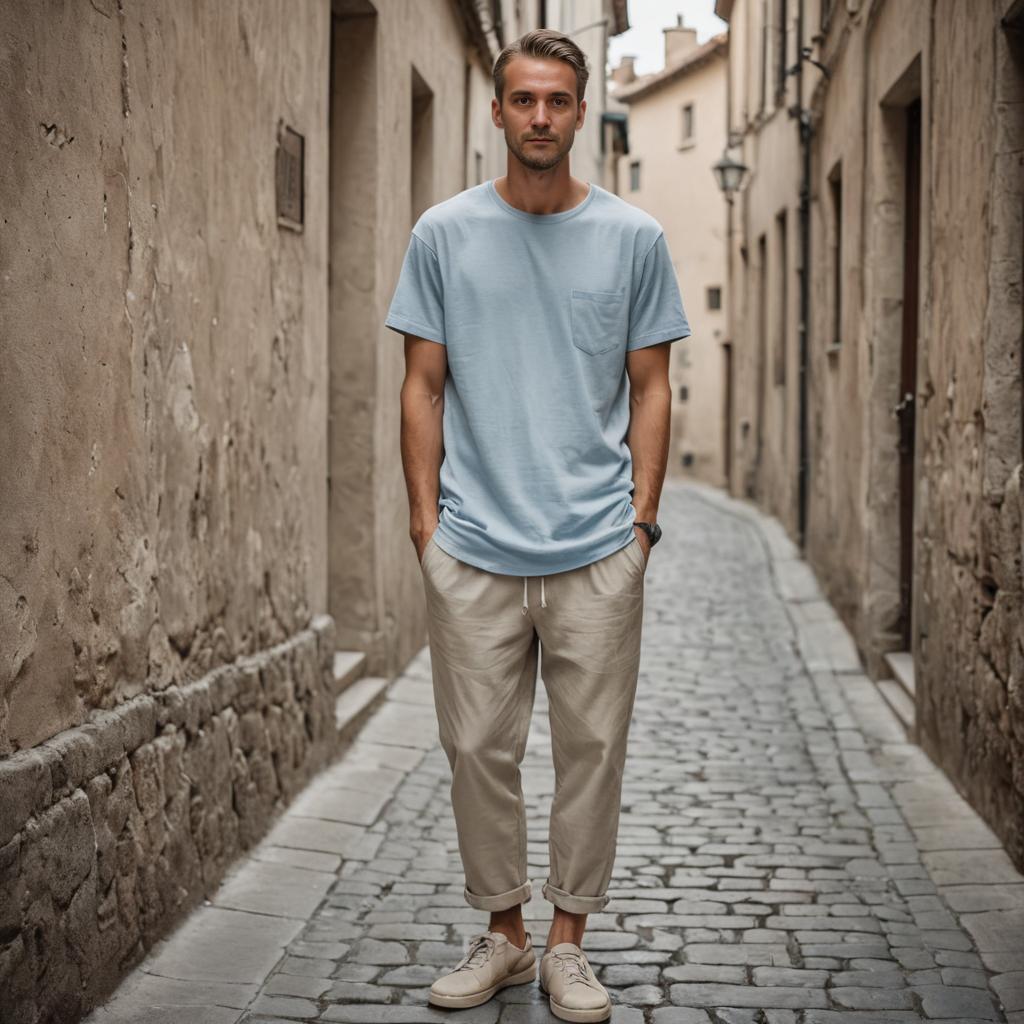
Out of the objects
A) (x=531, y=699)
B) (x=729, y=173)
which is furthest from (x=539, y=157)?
(x=729, y=173)

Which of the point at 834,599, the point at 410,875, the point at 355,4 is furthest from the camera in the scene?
the point at 834,599

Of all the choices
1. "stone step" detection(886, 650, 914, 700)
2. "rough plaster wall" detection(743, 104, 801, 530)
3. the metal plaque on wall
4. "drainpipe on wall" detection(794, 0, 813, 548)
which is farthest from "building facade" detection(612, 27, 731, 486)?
the metal plaque on wall

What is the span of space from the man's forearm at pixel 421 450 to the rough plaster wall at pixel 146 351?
0.73 metres

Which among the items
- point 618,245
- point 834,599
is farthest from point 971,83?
point 834,599

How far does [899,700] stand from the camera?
7.27 meters

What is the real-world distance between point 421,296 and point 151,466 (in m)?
0.99

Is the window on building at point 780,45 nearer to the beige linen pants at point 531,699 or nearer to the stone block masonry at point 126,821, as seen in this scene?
the stone block masonry at point 126,821

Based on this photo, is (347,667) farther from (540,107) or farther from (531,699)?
(540,107)

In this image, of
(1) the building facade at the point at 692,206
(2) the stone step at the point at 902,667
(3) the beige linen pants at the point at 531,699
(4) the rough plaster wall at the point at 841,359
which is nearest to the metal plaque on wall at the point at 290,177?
(3) the beige linen pants at the point at 531,699

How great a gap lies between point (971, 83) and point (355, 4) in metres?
2.85

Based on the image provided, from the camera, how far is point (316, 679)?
5.84m

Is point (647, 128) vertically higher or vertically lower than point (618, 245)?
higher

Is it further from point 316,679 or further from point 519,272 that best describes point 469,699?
point 316,679

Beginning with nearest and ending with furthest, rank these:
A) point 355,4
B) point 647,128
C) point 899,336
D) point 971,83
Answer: point 971,83
point 355,4
point 899,336
point 647,128
